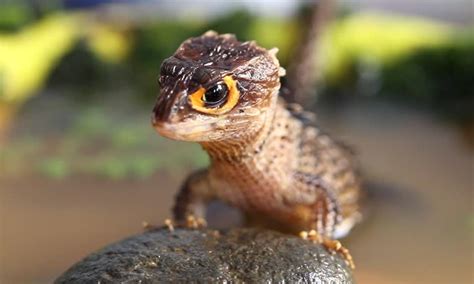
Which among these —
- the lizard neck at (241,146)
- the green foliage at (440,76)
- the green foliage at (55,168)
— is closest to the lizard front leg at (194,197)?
the lizard neck at (241,146)

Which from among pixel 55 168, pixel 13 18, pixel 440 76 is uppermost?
pixel 440 76

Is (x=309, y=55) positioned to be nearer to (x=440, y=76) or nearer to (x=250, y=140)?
(x=440, y=76)

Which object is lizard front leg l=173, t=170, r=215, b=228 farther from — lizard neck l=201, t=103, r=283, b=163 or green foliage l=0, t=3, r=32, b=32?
green foliage l=0, t=3, r=32, b=32

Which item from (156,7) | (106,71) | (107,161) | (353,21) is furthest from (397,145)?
(156,7)

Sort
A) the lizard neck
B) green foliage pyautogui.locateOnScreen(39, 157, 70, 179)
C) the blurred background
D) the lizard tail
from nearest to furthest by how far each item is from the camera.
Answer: the lizard neck, the blurred background, green foliage pyautogui.locateOnScreen(39, 157, 70, 179), the lizard tail

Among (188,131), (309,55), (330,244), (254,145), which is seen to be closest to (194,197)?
(254,145)

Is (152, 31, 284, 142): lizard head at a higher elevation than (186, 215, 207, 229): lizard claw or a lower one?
higher

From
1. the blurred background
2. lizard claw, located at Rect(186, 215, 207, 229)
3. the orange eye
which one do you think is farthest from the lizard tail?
the orange eye
